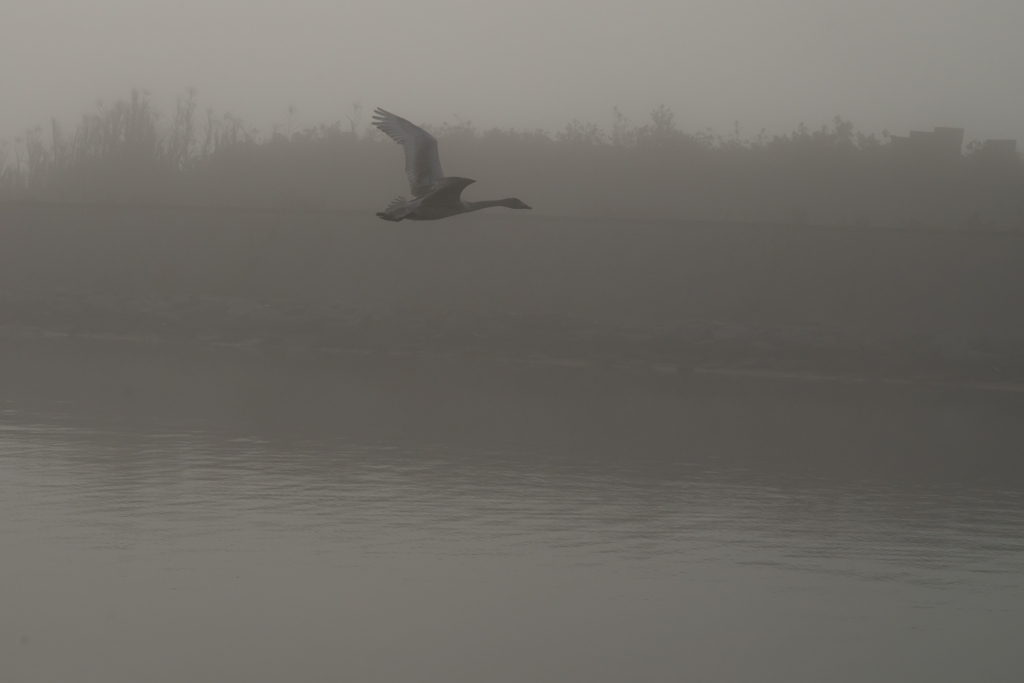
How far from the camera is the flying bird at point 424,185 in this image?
857cm

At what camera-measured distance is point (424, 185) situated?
30.8ft

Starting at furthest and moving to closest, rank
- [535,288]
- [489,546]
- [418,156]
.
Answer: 1. [535,288]
2. [489,546]
3. [418,156]

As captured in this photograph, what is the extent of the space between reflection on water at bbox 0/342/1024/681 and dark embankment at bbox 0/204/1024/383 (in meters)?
13.3

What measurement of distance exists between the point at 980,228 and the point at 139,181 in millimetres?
34651

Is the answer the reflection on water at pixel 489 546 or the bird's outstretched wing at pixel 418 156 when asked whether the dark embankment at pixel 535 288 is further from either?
the bird's outstretched wing at pixel 418 156

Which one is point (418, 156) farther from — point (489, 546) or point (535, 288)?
point (535, 288)

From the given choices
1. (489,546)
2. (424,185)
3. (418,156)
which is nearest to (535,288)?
(489,546)

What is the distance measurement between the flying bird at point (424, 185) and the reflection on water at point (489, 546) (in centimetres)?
407

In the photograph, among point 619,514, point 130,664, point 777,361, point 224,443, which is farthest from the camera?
point 777,361

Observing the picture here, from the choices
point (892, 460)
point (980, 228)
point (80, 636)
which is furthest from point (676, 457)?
point (980, 228)

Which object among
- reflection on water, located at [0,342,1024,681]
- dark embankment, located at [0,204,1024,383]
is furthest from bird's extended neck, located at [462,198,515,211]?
dark embankment, located at [0,204,1024,383]

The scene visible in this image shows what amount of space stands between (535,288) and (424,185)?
33.0 m

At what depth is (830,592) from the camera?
12711 mm

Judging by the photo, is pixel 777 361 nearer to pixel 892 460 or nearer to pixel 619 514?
pixel 892 460
